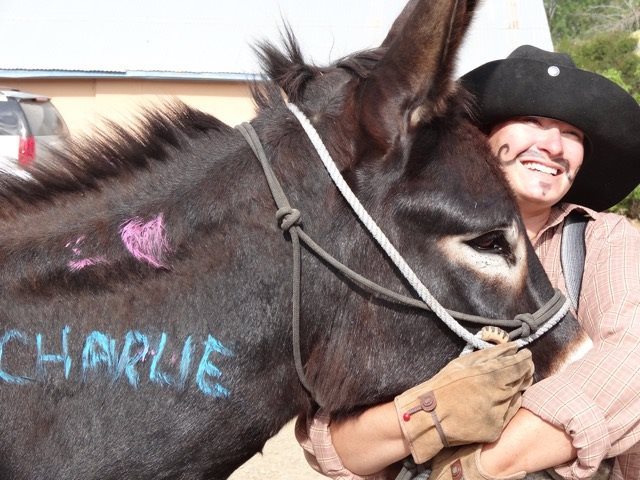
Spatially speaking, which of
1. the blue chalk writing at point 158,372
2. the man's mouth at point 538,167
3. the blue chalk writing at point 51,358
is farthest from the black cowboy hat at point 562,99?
the blue chalk writing at point 51,358

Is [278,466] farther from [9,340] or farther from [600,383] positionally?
[9,340]

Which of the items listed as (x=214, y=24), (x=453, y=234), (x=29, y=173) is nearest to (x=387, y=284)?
(x=453, y=234)

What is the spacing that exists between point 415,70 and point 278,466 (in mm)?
3548

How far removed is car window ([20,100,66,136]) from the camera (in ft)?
30.0

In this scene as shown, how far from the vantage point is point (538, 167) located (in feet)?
8.75

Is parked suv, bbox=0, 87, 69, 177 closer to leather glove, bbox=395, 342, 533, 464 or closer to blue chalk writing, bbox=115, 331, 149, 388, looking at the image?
blue chalk writing, bbox=115, 331, 149, 388

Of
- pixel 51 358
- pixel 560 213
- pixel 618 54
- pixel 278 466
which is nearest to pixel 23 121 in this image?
pixel 278 466

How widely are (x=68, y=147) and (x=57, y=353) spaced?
0.59m

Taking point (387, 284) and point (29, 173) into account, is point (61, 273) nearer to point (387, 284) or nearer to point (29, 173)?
point (29, 173)

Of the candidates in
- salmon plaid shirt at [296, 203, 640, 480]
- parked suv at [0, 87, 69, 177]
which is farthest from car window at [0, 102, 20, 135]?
salmon plaid shirt at [296, 203, 640, 480]

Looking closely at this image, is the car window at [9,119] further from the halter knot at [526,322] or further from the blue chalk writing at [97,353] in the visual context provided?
the halter knot at [526,322]

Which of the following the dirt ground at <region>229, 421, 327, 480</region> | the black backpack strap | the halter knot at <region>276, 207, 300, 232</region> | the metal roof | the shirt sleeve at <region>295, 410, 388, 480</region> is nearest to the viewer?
the halter knot at <region>276, 207, 300, 232</region>

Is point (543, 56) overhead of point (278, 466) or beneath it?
overhead

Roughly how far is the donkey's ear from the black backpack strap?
0.86m
